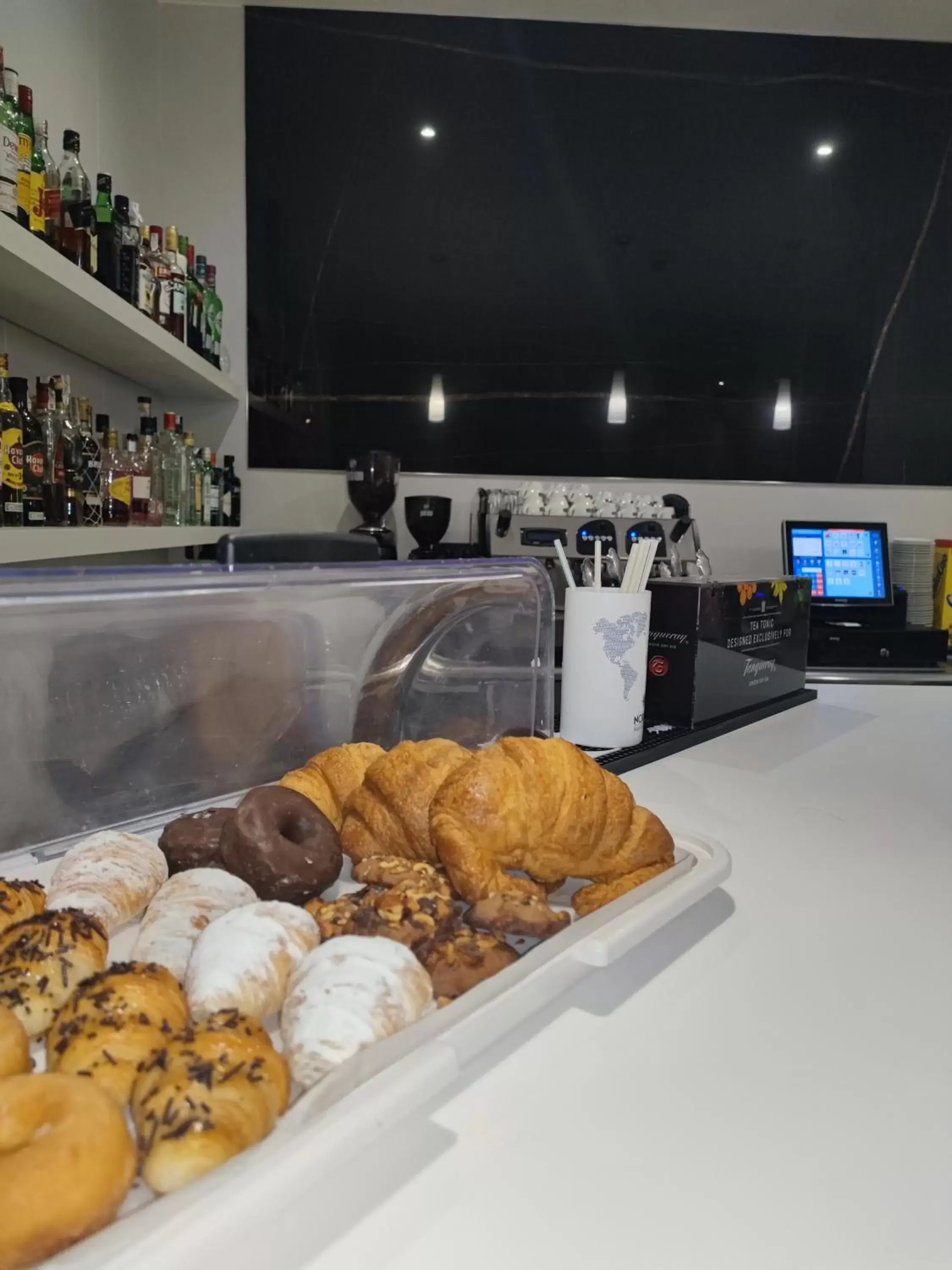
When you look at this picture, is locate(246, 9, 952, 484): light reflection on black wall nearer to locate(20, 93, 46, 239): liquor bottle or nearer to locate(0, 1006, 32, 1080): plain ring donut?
locate(20, 93, 46, 239): liquor bottle

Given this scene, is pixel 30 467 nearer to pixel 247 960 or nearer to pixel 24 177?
pixel 24 177

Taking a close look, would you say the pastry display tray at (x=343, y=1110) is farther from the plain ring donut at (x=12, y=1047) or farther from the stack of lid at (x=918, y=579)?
the stack of lid at (x=918, y=579)

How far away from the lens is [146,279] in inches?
66.9

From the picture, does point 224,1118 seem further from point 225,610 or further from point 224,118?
point 224,118

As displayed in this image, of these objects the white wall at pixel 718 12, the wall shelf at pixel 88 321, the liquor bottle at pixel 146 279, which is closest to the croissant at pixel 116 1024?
the wall shelf at pixel 88 321

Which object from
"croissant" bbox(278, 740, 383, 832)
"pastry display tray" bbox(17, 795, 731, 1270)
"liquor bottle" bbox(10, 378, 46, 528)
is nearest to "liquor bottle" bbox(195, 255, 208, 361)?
"liquor bottle" bbox(10, 378, 46, 528)

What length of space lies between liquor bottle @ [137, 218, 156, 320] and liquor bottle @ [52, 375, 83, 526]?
0.68 ft

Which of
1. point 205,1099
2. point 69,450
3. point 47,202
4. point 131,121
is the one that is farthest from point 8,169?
point 131,121

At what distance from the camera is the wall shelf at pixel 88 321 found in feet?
3.78

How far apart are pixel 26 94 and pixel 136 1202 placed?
4.80 ft

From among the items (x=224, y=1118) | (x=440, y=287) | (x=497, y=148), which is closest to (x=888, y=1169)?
(x=224, y=1118)

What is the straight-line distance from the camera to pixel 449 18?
8.09 feet

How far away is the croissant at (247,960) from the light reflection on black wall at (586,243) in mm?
2171

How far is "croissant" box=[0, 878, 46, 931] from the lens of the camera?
0.47 m
